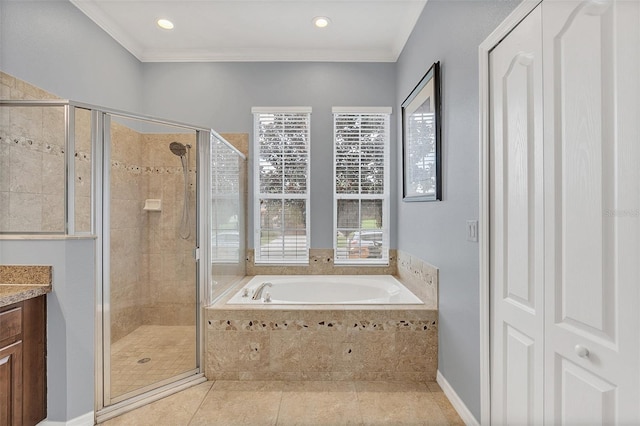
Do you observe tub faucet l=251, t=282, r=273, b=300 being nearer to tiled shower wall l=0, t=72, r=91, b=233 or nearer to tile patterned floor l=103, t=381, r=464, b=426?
tile patterned floor l=103, t=381, r=464, b=426

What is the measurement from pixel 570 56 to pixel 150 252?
251 cm

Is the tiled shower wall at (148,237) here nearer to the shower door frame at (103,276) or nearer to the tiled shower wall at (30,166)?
the shower door frame at (103,276)

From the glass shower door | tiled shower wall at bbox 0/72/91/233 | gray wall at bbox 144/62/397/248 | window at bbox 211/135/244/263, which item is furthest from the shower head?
gray wall at bbox 144/62/397/248

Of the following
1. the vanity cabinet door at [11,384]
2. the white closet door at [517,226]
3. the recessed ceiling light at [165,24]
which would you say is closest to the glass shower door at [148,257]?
the vanity cabinet door at [11,384]

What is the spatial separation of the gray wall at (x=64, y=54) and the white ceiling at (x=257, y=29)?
16 cm

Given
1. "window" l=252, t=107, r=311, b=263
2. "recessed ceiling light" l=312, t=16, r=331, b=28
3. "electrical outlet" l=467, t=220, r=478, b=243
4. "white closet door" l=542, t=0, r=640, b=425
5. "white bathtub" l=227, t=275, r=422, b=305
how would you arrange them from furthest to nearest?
"window" l=252, t=107, r=311, b=263
"white bathtub" l=227, t=275, r=422, b=305
"recessed ceiling light" l=312, t=16, r=331, b=28
"electrical outlet" l=467, t=220, r=478, b=243
"white closet door" l=542, t=0, r=640, b=425

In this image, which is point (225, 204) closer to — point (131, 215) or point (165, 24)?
point (131, 215)

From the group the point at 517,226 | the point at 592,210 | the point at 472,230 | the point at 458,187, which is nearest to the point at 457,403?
the point at 472,230

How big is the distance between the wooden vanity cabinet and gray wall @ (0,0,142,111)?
1.49m

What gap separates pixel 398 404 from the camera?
6.25 ft

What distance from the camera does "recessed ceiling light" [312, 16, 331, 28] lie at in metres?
2.66

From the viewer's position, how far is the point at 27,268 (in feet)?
5.43

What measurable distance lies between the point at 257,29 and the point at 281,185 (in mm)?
1499

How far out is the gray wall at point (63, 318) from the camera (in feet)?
5.43
